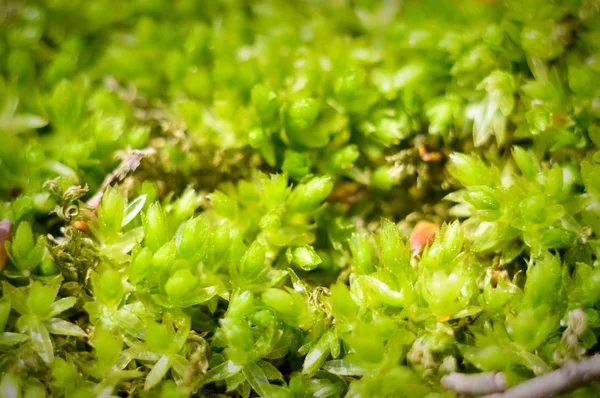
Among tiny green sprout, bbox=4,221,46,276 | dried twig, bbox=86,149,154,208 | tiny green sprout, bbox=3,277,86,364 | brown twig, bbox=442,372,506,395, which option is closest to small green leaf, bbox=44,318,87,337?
tiny green sprout, bbox=3,277,86,364

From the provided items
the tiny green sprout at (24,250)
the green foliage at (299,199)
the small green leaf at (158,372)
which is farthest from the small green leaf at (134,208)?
the small green leaf at (158,372)

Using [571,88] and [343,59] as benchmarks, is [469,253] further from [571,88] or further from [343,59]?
[343,59]

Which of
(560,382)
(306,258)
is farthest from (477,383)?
(306,258)

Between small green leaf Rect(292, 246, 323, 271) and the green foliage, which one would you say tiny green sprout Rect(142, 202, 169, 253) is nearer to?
the green foliage

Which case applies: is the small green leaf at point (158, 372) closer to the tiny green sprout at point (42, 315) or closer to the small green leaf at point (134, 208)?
the tiny green sprout at point (42, 315)

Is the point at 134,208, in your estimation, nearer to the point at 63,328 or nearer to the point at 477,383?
the point at 63,328

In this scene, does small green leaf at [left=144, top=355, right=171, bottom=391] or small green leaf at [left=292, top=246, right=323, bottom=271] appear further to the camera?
small green leaf at [left=292, top=246, right=323, bottom=271]

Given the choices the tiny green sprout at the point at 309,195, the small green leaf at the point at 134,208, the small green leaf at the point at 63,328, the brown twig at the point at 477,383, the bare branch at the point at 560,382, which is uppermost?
the tiny green sprout at the point at 309,195
